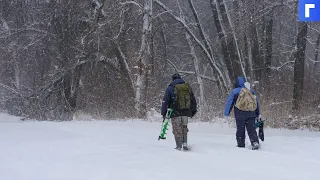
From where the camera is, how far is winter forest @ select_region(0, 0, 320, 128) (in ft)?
66.6

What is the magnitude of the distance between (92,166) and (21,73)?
21.4 m

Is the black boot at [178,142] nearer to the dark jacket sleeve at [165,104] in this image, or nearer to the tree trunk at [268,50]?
the dark jacket sleeve at [165,104]

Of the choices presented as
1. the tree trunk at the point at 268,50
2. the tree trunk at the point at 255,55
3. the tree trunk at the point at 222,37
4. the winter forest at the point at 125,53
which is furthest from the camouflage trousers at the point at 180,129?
the tree trunk at the point at 255,55

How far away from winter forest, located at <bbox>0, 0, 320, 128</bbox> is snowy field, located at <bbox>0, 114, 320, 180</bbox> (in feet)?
24.4

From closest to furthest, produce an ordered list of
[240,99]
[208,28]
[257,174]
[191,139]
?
[257,174] < [240,99] < [191,139] < [208,28]

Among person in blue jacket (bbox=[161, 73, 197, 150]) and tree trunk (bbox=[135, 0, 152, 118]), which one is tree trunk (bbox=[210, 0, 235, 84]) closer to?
tree trunk (bbox=[135, 0, 152, 118])

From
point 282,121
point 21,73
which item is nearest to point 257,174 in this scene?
point 282,121

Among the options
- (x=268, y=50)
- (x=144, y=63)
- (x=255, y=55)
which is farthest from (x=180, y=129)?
(x=268, y=50)

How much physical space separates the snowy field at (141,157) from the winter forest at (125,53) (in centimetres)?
744

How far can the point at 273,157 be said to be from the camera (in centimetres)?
867

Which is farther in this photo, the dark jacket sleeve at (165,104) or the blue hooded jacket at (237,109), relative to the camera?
the blue hooded jacket at (237,109)

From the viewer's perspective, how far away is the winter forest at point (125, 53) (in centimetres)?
2030

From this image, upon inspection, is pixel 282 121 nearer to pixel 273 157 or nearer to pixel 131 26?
pixel 273 157

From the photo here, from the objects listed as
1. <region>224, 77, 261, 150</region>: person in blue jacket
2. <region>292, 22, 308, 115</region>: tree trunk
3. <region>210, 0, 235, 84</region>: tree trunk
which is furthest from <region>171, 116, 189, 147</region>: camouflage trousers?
<region>210, 0, 235, 84</region>: tree trunk
